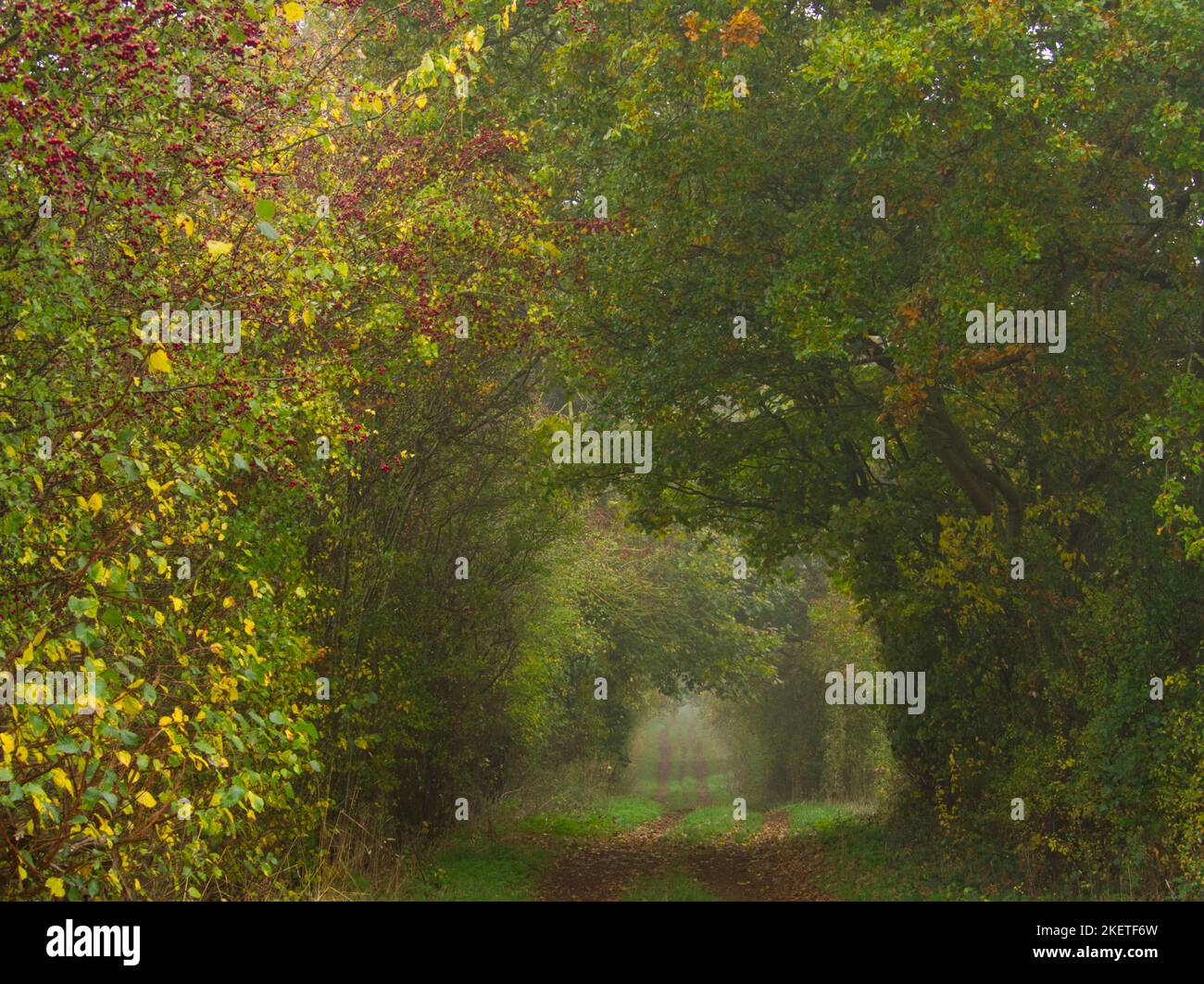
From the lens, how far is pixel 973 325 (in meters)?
12.2

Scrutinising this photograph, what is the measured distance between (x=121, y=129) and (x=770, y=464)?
12694mm

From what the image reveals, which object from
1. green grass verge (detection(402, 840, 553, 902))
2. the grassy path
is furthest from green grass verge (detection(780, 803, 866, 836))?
green grass verge (detection(402, 840, 553, 902))

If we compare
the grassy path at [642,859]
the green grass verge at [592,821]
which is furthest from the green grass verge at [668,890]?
the green grass verge at [592,821]

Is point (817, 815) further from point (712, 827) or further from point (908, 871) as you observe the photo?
point (908, 871)

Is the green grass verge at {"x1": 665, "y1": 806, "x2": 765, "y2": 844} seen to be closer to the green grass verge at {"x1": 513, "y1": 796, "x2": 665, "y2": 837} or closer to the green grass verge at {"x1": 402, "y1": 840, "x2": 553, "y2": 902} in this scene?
the green grass verge at {"x1": 513, "y1": 796, "x2": 665, "y2": 837}

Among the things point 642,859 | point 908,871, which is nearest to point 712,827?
point 642,859

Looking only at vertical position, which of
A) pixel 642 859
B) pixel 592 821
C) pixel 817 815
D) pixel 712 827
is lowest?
pixel 712 827

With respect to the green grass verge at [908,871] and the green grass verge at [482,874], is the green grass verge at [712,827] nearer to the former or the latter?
the green grass verge at [908,871]

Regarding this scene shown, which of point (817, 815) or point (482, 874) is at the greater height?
point (482, 874)

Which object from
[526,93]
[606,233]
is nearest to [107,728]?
[606,233]

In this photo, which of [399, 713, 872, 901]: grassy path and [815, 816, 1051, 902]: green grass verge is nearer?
[815, 816, 1051, 902]: green grass verge

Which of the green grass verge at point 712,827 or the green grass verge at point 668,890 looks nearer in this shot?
the green grass verge at point 668,890

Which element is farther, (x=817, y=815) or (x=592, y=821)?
(x=817, y=815)

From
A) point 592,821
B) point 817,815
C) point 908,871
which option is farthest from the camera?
point 817,815
